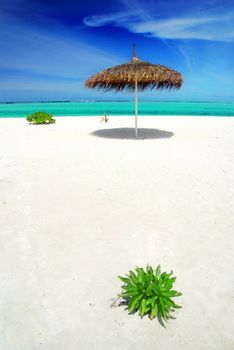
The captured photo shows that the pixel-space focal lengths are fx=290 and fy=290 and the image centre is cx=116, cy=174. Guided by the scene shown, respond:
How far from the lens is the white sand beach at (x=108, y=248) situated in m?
2.21

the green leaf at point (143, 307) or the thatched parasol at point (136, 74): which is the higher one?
the thatched parasol at point (136, 74)

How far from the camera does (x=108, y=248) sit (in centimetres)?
329

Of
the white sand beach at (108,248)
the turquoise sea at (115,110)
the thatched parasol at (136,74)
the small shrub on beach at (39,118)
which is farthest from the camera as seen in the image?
the turquoise sea at (115,110)

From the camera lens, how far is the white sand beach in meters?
2.21

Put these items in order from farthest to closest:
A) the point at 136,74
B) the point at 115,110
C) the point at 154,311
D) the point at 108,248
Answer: the point at 115,110, the point at 136,74, the point at 108,248, the point at 154,311

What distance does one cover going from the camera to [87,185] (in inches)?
207

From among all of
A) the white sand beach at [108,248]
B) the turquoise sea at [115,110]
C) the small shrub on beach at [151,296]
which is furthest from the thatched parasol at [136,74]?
the turquoise sea at [115,110]

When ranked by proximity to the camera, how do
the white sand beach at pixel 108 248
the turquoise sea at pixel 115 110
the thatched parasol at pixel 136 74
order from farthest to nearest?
the turquoise sea at pixel 115 110 → the thatched parasol at pixel 136 74 → the white sand beach at pixel 108 248

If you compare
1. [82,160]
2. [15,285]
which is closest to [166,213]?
[15,285]

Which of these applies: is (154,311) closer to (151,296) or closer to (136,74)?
(151,296)

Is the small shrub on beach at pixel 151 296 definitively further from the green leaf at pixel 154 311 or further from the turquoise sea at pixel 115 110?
the turquoise sea at pixel 115 110

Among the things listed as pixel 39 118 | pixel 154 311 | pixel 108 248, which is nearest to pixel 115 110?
pixel 39 118

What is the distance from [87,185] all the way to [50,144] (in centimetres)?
473

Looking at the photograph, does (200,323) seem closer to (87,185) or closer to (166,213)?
(166,213)
